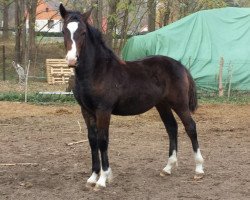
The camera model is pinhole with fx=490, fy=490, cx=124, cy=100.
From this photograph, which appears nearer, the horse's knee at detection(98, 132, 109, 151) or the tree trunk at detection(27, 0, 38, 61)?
the horse's knee at detection(98, 132, 109, 151)

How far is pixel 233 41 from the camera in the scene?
18.4 meters

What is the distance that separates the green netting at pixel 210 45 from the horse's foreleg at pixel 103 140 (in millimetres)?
11583

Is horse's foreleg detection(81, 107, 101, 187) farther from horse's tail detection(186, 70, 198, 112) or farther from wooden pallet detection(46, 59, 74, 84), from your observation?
wooden pallet detection(46, 59, 74, 84)

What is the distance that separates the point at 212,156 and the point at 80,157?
82.2 inches

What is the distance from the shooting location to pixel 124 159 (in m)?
7.57

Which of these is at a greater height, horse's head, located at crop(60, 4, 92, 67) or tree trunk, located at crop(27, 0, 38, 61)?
horse's head, located at crop(60, 4, 92, 67)

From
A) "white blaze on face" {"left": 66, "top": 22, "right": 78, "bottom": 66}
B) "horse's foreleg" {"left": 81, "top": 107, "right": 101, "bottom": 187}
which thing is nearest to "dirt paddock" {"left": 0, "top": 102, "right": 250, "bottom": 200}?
"horse's foreleg" {"left": 81, "top": 107, "right": 101, "bottom": 187}

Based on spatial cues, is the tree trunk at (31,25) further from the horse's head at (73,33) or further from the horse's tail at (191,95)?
the horse's head at (73,33)

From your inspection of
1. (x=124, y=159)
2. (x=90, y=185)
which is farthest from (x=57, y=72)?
(x=90, y=185)

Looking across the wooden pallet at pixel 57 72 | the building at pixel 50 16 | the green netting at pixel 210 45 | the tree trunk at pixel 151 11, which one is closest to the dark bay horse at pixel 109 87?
the green netting at pixel 210 45

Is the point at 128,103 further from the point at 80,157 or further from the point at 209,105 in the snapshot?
the point at 209,105

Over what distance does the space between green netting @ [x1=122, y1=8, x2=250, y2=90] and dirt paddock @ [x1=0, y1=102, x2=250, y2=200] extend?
5.37 m

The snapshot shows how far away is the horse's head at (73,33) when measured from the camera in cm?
536

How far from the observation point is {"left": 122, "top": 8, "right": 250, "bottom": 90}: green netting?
57.3ft
